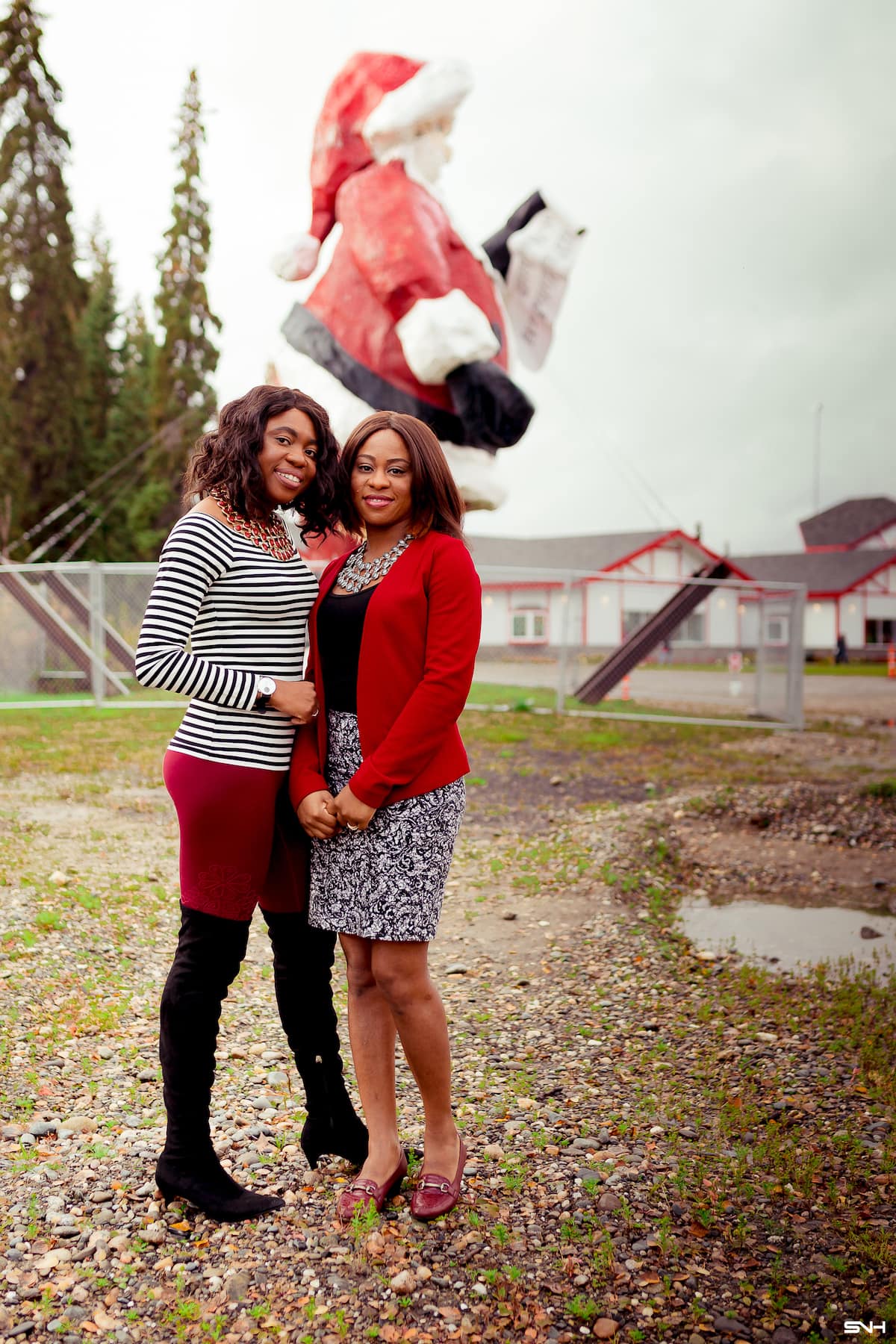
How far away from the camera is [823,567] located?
37125 mm

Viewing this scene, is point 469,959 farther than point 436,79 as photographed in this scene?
No

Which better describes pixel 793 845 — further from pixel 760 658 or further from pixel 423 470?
pixel 760 658

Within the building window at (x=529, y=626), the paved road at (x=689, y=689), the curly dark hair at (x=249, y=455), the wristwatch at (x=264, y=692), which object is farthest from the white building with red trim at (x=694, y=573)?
the wristwatch at (x=264, y=692)

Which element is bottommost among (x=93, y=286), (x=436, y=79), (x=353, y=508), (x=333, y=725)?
(x=333, y=725)

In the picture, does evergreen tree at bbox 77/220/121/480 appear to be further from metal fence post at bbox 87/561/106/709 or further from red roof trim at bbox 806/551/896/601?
red roof trim at bbox 806/551/896/601

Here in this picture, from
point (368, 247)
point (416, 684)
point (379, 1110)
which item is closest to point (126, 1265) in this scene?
point (379, 1110)

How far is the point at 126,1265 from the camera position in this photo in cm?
199

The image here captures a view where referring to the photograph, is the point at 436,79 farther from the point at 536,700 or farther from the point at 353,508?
the point at 536,700

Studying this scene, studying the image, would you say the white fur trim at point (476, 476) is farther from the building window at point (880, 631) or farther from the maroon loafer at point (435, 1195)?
the building window at point (880, 631)

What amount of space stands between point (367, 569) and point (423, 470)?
236 millimetres

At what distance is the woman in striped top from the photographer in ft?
6.73

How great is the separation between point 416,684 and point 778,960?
8.63ft

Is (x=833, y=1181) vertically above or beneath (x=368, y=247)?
beneath

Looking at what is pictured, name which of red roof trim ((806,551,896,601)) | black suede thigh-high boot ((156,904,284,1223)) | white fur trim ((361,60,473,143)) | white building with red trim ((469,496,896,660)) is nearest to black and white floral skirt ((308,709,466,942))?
black suede thigh-high boot ((156,904,284,1223))
